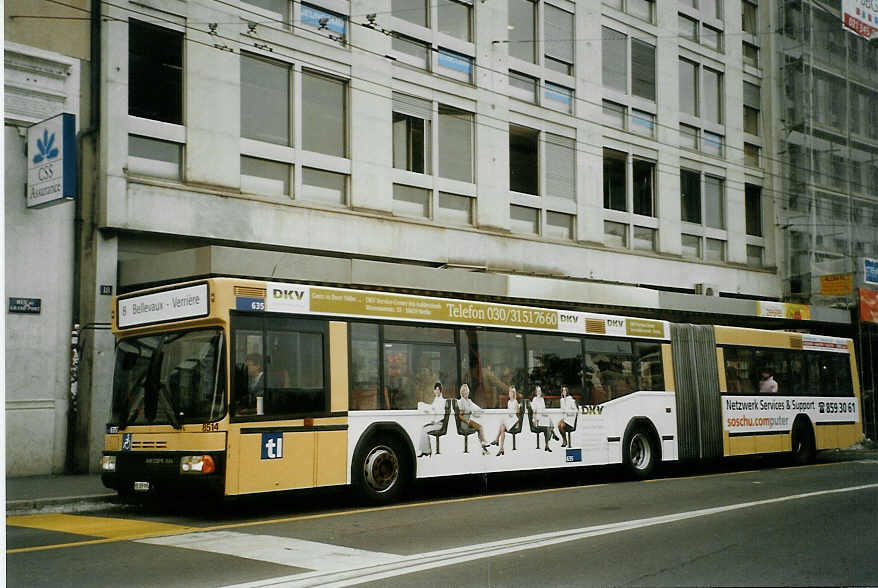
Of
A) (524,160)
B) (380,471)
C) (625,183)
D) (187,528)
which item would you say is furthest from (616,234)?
(187,528)

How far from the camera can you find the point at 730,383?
64.1 ft

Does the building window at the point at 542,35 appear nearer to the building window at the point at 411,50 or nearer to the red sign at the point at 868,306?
the building window at the point at 411,50

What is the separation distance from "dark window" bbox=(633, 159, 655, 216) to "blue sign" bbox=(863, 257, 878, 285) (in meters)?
9.07

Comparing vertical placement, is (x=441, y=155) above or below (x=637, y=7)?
below

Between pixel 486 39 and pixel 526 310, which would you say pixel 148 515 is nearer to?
pixel 526 310

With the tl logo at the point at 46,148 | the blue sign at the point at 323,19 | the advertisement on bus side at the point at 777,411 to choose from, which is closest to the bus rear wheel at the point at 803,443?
the advertisement on bus side at the point at 777,411

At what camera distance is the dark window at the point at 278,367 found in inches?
467

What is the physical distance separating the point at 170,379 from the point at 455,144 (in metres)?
13.3

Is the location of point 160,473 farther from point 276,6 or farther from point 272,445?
point 276,6

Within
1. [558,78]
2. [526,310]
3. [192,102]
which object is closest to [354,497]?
[526,310]

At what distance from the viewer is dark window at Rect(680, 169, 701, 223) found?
30.5 metres

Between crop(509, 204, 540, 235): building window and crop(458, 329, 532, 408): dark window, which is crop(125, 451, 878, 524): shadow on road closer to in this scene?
crop(458, 329, 532, 408): dark window

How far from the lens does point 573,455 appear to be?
16.3m

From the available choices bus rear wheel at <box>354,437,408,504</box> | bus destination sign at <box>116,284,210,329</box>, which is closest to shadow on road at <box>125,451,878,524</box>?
bus rear wheel at <box>354,437,408,504</box>
